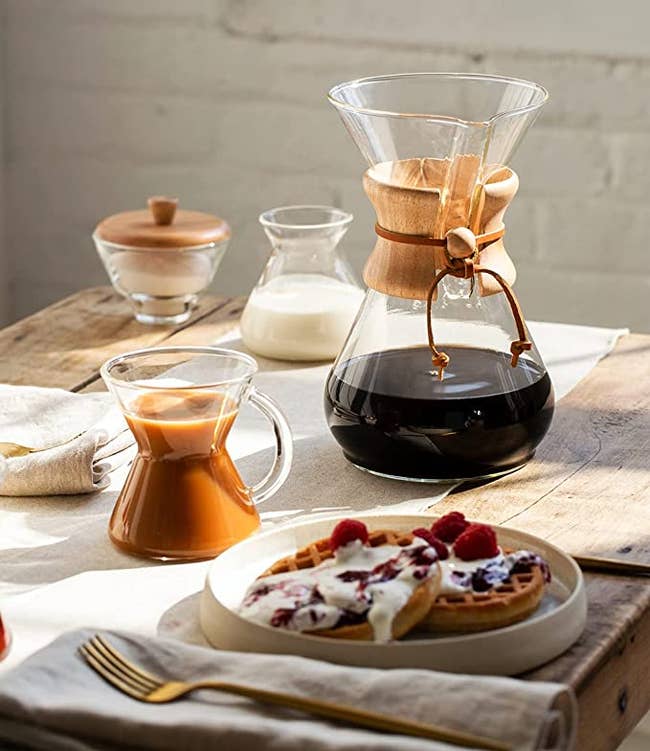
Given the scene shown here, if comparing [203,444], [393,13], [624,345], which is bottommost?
[624,345]

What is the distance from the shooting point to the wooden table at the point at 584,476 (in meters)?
0.86

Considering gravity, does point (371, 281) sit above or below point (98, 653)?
above

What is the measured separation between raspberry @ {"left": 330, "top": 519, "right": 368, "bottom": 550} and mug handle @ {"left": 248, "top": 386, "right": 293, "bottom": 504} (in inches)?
6.7

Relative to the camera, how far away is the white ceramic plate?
78cm

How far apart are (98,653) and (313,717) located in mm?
146

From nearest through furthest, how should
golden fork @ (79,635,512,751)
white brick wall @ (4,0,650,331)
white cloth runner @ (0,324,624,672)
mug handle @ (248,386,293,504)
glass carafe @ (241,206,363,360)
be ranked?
golden fork @ (79,635,512,751) → white cloth runner @ (0,324,624,672) → mug handle @ (248,386,293,504) → glass carafe @ (241,206,363,360) → white brick wall @ (4,0,650,331)

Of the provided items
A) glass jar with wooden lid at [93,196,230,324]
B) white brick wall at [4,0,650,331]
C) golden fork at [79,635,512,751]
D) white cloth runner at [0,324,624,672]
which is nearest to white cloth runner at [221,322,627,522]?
white cloth runner at [0,324,624,672]

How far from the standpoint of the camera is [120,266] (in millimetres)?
1651

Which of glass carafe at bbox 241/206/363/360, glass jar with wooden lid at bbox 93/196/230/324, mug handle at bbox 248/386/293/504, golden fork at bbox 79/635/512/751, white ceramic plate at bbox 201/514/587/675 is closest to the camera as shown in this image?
golden fork at bbox 79/635/512/751

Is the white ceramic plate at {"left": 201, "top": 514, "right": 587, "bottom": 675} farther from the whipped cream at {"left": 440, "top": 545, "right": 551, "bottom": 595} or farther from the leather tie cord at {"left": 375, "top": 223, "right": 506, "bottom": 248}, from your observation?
the leather tie cord at {"left": 375, "top": 223, "right": 506, "bottom": 248}

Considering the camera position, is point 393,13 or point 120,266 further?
point 393,13

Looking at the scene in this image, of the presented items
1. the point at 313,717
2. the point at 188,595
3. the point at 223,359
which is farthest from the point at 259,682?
the point at 223,359

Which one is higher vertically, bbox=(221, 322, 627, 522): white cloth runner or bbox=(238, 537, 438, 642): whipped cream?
bbox=(238, 537, 438, 642): whipped cream

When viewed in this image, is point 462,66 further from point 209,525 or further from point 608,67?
point 209,525
